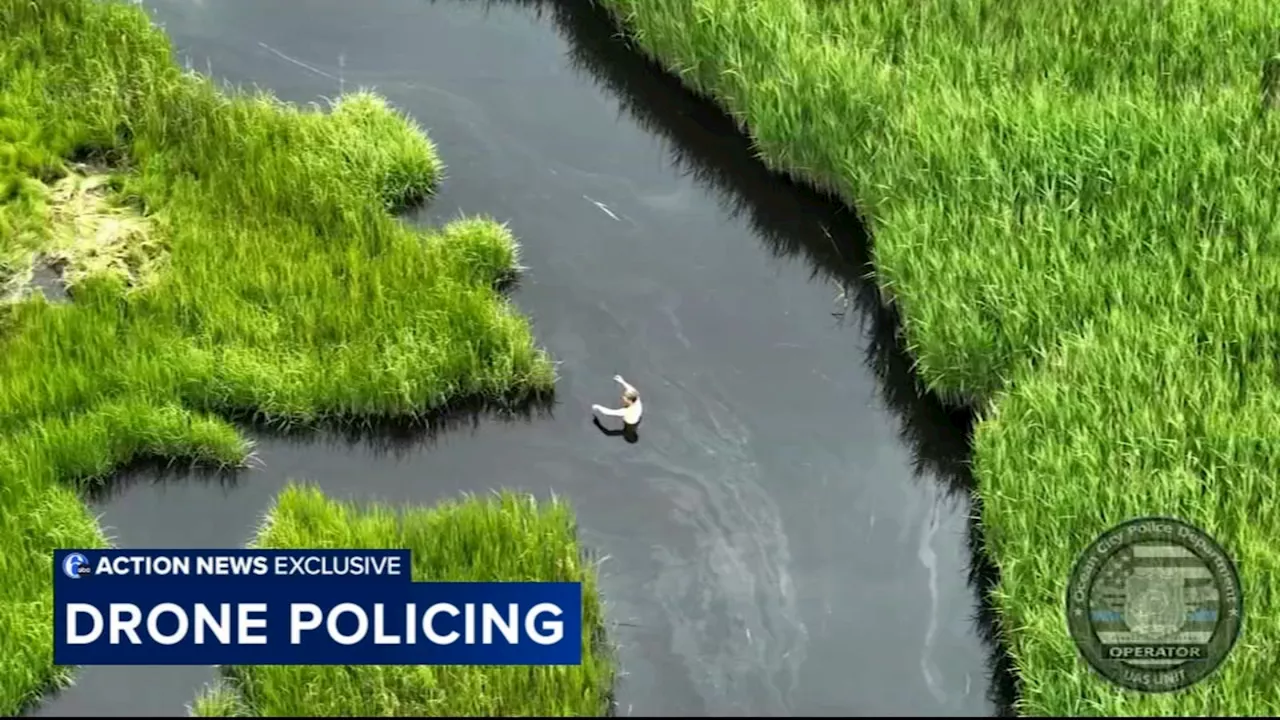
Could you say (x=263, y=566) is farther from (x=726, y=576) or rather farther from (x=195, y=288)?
(x=726, y=576)

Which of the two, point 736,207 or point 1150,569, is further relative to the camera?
point 736,207

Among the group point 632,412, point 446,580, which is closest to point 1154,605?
point 632,412

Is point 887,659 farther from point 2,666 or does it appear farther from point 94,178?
point 94,178

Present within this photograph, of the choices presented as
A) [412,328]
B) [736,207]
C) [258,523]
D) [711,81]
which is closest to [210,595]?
[258,523]

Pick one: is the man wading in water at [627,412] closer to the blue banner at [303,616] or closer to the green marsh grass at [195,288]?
the green marsh grass at [195,288]

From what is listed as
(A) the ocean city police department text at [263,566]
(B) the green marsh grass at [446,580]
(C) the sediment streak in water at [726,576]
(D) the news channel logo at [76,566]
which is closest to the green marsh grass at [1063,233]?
(C) the sediment streak in water at [726,576]

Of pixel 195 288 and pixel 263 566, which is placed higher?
pixel 195 288

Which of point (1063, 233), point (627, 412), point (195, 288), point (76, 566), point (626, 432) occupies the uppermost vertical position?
point (1063, 233)
